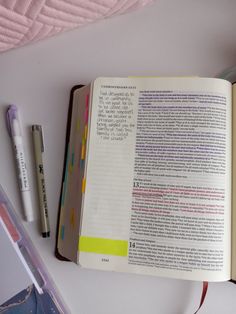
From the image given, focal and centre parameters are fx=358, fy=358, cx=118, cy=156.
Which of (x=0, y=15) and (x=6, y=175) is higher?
(x=0, y=15)

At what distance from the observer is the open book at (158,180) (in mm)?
468

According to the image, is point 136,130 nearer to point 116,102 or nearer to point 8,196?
point 116,102

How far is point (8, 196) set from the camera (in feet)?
1.80

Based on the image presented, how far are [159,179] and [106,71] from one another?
195 mm

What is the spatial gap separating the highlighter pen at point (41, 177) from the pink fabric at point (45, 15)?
0.14 meters

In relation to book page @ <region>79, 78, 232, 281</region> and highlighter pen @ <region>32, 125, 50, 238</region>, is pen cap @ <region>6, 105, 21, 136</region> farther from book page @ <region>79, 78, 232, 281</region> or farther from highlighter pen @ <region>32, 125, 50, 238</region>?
book page @ <region>79, 78, 232, 281</region>

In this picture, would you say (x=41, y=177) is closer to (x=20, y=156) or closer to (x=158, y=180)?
(x=20, y=156)

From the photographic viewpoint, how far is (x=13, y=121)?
547 mm

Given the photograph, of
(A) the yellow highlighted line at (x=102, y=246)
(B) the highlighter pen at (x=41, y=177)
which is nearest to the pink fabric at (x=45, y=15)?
(B) the highlighter pen at (x=41, y=177)

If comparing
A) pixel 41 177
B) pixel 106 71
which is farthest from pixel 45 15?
pixel 41 177

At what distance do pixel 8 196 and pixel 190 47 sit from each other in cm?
36

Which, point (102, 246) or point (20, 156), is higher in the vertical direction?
point (20, 156)

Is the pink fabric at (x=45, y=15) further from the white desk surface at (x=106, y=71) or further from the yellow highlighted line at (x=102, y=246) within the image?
the yellow highlighted line at (x=102, y=246)

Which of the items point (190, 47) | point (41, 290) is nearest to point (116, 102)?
point (190, 47)
